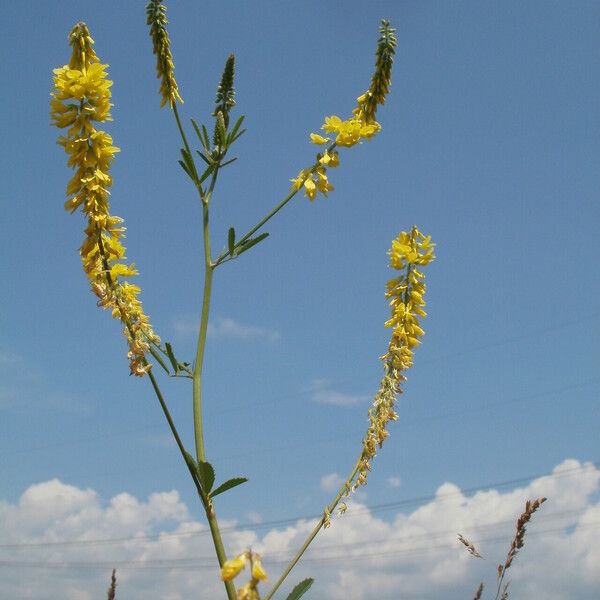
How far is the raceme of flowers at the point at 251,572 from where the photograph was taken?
2293 millimetres

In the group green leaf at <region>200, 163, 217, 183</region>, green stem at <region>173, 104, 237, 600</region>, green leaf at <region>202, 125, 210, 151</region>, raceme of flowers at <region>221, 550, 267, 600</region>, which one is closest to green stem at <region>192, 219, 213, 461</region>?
green stem at <region>173, 104, 237, 600</region>

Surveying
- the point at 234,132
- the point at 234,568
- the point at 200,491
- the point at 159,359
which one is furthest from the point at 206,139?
the point at 234,568

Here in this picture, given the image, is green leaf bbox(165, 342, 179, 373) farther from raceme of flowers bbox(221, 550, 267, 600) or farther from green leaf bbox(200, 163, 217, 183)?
raceme of flowers bbox(221, 550, 267, 600)

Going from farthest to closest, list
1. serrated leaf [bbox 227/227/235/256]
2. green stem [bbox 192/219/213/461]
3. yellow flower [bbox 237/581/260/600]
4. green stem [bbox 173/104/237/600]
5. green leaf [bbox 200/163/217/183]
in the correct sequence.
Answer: green leaf [bbox 200/163/217/183] < serrated leaf [bbox 227/227/235/256] < green stem [bbox 192/219/213/461] < green stem [bbox 173/104/237/600] < yellow flower [bbox 237/581/260/600]

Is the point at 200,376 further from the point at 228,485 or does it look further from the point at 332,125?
the point at 332,125

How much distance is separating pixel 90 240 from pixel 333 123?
5.92 ft

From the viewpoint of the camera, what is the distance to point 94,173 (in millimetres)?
3912

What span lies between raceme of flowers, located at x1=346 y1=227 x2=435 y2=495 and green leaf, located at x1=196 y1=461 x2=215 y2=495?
1.25 meters

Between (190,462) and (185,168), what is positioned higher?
(185,168)

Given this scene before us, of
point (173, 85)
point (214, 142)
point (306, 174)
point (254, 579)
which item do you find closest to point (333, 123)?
point (306, 174)

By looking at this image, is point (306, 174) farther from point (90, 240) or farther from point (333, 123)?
point (90, 240)

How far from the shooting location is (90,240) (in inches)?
154

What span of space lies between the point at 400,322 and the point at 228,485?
1.72 m

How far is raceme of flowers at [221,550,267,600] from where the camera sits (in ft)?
7.52
